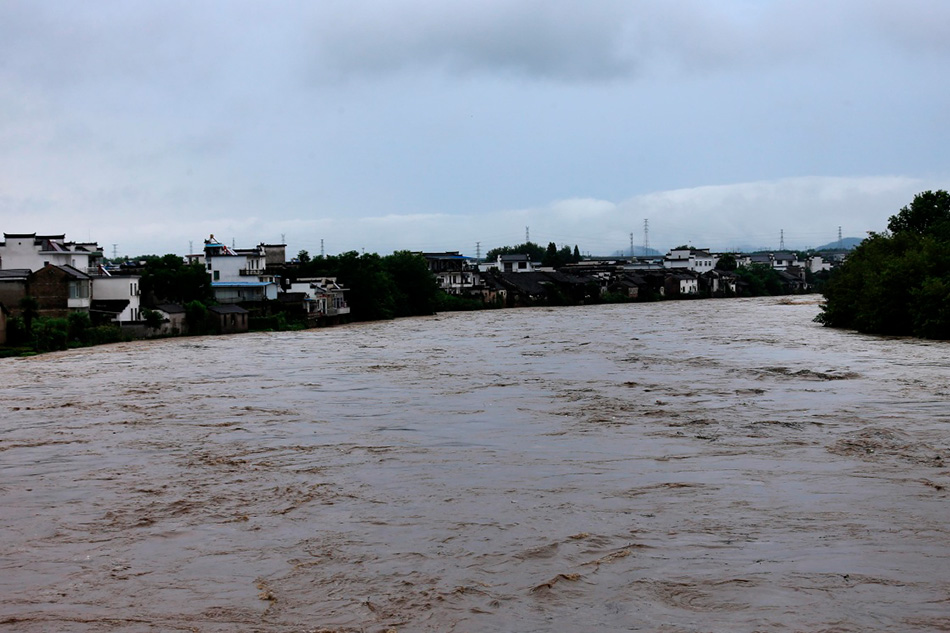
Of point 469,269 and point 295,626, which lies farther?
point 469,269

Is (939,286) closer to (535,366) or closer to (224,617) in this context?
(535,366)

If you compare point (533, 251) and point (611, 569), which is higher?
point (533, 251)

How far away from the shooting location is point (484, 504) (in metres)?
7.65

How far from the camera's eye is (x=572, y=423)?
11688 mm

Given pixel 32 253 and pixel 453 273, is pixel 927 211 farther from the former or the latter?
pixel 32 253

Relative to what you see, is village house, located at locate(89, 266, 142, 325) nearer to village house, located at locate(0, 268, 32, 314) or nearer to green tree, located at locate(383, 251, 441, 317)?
village house, located at locate(0, 268, 32, 314)

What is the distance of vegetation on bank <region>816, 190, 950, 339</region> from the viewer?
2311cm

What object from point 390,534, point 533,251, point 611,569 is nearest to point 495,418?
point 390,534

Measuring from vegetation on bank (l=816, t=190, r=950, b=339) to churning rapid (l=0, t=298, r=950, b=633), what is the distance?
7.69 m

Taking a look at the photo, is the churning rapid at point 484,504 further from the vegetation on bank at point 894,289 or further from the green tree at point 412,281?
the green tree at point 412,281

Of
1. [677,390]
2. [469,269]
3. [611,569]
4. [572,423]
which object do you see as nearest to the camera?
[611,569]

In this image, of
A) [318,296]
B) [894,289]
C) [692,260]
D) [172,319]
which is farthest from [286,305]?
[692,260]

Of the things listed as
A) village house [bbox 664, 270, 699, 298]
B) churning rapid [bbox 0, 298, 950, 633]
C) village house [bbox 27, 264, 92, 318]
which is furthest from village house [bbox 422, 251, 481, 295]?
churning rapid [bbox 0, 298, 950, 633]

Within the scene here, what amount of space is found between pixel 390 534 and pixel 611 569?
178cm
